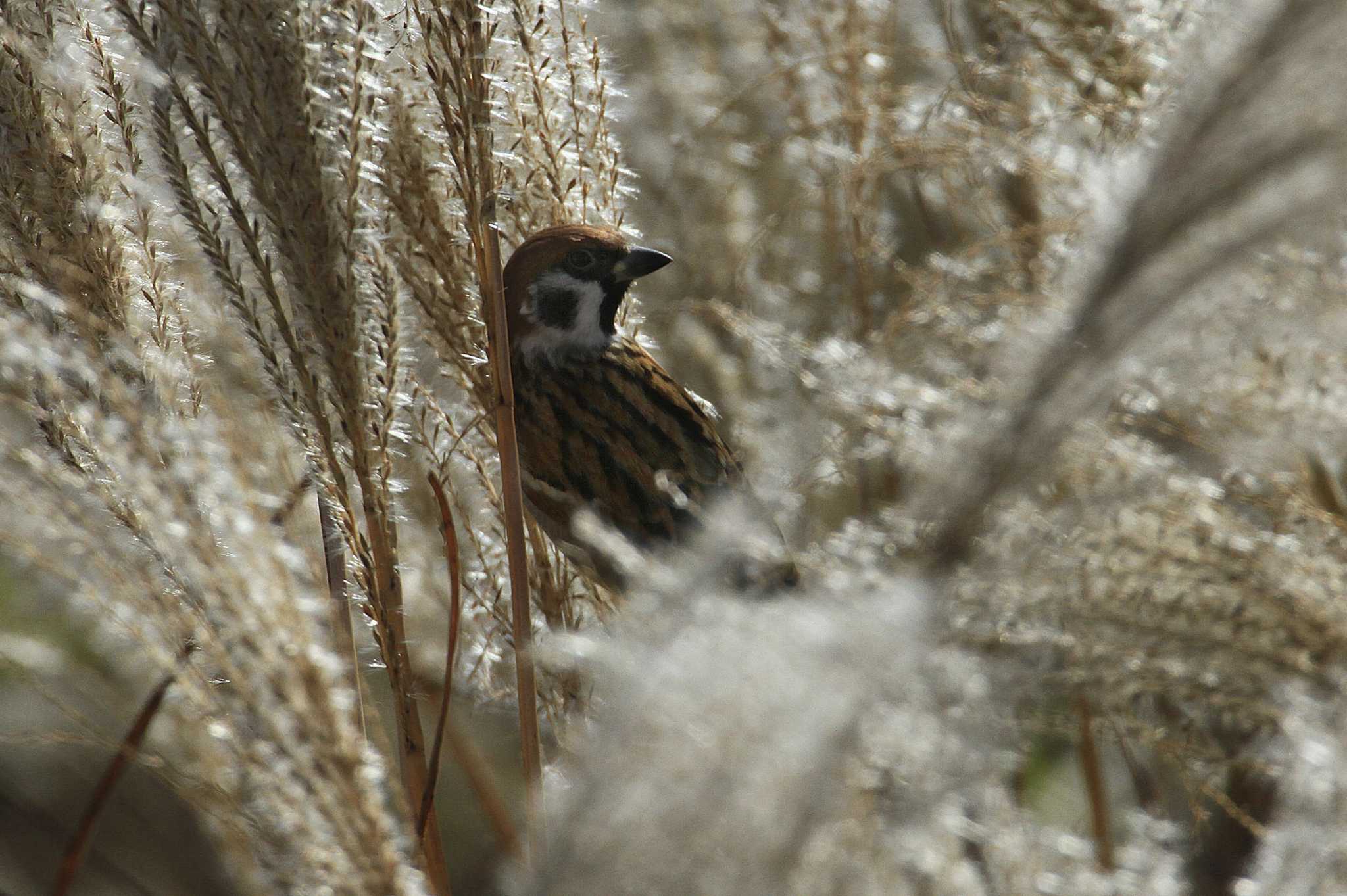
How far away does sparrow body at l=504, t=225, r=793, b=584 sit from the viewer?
160 cm

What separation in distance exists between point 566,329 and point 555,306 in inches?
1.8

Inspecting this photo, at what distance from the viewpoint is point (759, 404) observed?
1636 millimetres

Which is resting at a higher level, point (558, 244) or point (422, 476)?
point (558, 244)

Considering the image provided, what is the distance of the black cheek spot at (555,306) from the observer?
1.76m

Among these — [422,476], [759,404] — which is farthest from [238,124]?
[759,404]

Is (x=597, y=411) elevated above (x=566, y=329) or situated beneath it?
situated beneath

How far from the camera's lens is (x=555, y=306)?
1.81 metres

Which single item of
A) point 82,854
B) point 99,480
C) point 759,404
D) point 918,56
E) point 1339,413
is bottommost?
point 82,854

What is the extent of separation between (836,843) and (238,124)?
54 centimetres

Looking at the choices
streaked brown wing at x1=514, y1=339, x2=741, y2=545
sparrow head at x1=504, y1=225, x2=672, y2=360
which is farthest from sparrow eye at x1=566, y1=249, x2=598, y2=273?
streaked brown wing at x1=514, y1=339, x2=741, y2=545

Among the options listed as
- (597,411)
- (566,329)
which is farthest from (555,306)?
(597,411)

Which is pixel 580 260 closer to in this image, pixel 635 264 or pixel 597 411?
pixel 635 264

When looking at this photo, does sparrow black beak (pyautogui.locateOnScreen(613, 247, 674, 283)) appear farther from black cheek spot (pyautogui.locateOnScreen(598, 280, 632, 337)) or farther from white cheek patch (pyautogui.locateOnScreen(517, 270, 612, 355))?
white cheek patch (pyautogui.locateOnScreen(517, 270, 612, 355))

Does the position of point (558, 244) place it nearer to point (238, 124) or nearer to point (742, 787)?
point (238, 124)
